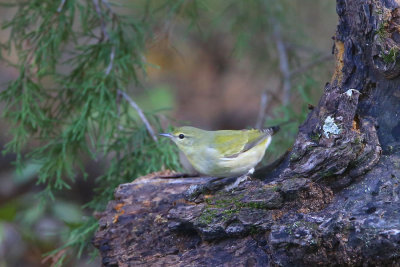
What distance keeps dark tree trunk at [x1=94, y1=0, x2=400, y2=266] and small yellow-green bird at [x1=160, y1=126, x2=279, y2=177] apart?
269 mm

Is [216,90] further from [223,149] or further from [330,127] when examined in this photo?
[330,127]

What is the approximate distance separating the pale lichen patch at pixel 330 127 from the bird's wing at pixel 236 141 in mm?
903

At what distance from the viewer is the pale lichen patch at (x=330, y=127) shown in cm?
292

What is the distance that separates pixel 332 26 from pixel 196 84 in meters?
3.08

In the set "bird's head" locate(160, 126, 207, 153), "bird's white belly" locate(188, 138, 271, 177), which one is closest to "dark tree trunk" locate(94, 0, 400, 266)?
"bird's white belly" locate(188, 138, 271, 177)

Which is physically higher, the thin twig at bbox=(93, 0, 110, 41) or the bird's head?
the thin twig at bbox=(93, 0, 110, 41)

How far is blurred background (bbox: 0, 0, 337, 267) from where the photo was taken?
5.29m

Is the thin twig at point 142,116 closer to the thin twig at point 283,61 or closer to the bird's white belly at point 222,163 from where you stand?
the bird's white belly at point 222,163

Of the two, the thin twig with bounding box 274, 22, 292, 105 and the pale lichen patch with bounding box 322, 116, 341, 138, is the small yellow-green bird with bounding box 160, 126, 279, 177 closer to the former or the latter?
the pale lichen patch with bounding box 322, 116, 341, 138

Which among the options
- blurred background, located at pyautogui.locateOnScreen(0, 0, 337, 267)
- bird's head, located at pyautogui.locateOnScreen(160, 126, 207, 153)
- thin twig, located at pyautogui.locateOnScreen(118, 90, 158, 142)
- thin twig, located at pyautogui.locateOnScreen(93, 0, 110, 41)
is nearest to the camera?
bird's head, located at pyautogui.locateOnScreen(160, 126, 207, 153)

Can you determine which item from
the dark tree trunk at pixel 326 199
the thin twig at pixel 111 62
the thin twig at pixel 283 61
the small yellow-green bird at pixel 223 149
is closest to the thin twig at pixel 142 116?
the thin twig at pixel 111 62

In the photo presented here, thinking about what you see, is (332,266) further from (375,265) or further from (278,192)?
(278,192)

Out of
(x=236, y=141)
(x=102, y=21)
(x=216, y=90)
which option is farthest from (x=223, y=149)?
(x=216, y=90)

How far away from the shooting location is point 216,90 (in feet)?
32.1
